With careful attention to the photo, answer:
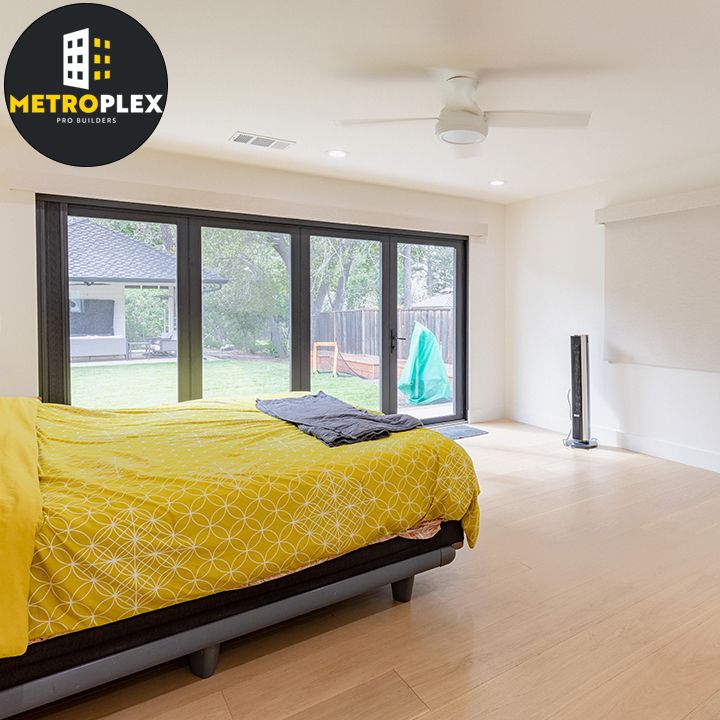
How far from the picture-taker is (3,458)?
6.30 feet

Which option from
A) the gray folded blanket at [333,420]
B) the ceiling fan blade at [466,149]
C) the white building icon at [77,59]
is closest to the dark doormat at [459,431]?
the gray folded blanket at [333,420]

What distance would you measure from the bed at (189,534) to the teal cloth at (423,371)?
314 centimetres

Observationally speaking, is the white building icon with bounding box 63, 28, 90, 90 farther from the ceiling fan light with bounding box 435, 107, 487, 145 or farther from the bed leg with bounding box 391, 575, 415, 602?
the bed leg with bounding box 391, 575, 415, 602

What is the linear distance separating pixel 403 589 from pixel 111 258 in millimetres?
3129

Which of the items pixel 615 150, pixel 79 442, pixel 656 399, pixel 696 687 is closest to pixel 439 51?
pixel 615 150

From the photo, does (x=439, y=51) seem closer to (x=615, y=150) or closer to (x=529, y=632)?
(x=615, y=150)

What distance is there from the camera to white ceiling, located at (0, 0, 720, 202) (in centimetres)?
220

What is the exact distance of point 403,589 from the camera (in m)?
2.37

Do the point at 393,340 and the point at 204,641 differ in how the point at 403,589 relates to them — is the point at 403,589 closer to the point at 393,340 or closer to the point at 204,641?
the point at 204,641

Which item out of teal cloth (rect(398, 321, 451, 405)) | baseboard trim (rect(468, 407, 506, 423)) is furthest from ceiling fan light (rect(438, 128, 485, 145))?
baseboard trim (rect(468, 407, 506, 423))

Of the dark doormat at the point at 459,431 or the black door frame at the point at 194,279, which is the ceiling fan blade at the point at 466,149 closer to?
the black door frame at the point at 194,279

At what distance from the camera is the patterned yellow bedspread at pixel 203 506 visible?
61.7 inches

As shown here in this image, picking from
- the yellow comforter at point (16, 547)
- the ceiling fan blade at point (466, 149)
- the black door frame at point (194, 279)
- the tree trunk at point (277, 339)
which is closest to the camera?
the yellow comforter at point (16, 547)

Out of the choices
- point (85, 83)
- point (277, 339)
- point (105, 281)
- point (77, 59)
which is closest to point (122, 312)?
point (105, 281)
